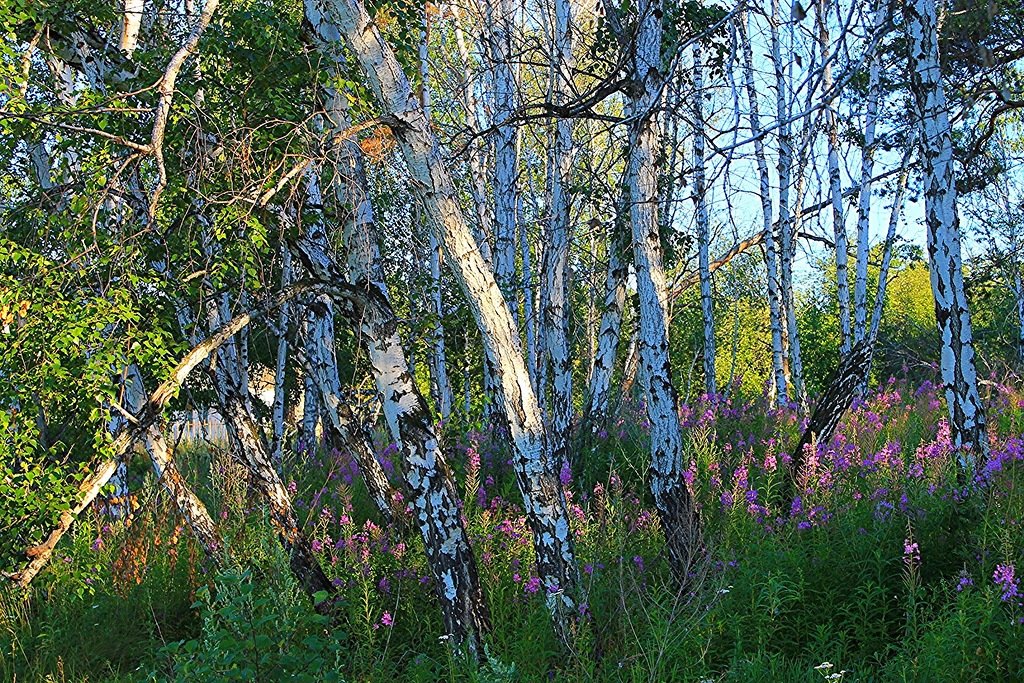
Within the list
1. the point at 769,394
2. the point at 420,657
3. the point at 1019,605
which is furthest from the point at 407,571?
the point at 769,394

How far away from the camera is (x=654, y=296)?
21.4 feet

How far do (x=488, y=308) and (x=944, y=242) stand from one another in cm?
354

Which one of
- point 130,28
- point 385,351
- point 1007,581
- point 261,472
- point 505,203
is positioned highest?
point 130,28

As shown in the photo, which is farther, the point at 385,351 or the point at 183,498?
the point at 183,498

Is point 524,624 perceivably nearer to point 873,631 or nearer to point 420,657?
point 420,657

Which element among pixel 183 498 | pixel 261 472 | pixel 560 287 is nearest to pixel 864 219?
pixel 560 287

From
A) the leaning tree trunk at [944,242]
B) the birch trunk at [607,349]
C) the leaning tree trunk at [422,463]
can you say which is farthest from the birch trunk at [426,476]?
the birch trunk at [607,349]

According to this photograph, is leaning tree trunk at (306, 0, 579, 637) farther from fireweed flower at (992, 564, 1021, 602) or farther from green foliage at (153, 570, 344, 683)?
fireweed flower at (992, 564, 1021, 602)

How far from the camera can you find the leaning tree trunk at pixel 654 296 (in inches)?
251

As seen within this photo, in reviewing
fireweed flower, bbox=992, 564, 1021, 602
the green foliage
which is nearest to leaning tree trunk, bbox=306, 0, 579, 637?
the green foliage

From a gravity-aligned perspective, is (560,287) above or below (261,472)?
above

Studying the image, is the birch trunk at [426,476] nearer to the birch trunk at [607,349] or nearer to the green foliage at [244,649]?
the green foliage at [244,649]

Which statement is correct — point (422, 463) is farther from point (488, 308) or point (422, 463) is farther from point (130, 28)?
point (130, 28)

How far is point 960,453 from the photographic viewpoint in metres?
6.36
